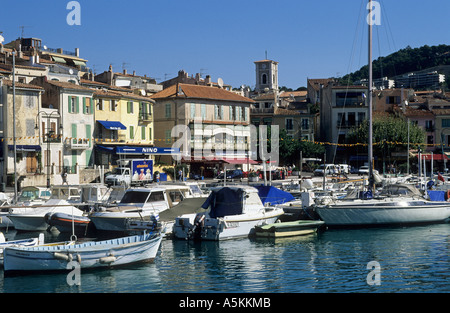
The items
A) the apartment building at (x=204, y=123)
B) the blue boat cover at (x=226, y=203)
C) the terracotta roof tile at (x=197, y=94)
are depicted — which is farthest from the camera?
the terracotta roof tile at (x=197, y=94)

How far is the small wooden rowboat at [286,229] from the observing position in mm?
29734

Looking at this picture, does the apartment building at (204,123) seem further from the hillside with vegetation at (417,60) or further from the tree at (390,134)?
the hillside with vegetation at (417,60)

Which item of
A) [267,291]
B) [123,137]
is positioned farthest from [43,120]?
[267,291]

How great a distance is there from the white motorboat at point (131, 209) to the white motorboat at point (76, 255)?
22.3ft

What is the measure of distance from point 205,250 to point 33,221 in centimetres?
1137

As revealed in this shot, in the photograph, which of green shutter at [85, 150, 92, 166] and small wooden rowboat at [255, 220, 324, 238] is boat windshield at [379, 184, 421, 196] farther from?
green shutter at [85, 150, 92, 166]

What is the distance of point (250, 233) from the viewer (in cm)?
3027

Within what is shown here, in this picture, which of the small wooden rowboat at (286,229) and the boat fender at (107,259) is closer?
the boat fender at (107,259)

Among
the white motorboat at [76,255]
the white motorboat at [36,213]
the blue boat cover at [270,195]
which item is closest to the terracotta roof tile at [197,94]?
the blue boat cover at [270,195]

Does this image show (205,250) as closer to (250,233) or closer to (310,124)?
(250,233)

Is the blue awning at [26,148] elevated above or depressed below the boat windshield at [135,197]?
above

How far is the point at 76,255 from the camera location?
72.1ft

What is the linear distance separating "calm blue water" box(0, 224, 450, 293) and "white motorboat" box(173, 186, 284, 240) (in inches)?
22.7

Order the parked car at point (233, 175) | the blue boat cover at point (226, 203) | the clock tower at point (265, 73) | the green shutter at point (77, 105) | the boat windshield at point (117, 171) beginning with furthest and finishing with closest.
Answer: the clock tower at point (265, 73) → the parked car at point (233, 175) → the green shutter at point (77, 105) → the boat windshield at point (117, 171) → the blue boat cover at point (226, 203)
